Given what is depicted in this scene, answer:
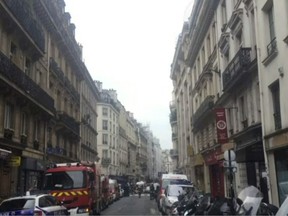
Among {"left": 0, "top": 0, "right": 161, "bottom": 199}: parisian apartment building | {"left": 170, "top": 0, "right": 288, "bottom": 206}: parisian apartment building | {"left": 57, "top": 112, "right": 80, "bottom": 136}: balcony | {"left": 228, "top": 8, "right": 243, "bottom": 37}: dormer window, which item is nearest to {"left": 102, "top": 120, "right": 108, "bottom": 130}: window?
{"left": 0, "top": 0, "right": 161, "bottom": 199}: parisian apartment building

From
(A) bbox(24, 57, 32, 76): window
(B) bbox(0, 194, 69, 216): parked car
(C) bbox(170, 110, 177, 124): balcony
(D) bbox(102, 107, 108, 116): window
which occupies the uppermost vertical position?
(D) bbox(102, 107, 108, 116): window

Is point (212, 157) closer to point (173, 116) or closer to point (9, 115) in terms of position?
point (9, 115)

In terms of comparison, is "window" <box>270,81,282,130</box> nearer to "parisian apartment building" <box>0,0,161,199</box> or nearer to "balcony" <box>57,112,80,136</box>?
"parisian apartment building" <box>0,0,161,199</box>

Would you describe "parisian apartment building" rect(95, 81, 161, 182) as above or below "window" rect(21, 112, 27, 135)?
above

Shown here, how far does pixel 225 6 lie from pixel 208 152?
40.2ft

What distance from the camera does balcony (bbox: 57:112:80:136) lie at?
3838 centimetres

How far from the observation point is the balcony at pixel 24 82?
76.9 feet

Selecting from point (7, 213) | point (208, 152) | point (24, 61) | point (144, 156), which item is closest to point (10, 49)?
point (24, 61)

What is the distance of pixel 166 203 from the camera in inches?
942

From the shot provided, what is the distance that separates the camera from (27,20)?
27766mm

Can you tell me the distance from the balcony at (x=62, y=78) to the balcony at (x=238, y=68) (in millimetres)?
14638

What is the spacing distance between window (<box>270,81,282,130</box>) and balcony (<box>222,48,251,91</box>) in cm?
337

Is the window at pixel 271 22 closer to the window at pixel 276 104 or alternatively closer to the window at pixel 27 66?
the window at pixel 276 104

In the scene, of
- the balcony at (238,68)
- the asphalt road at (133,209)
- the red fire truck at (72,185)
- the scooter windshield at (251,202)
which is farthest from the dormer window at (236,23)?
the scooter windshield at (251,202)
